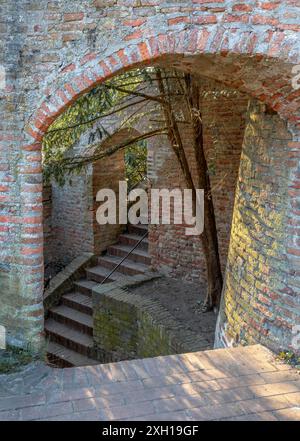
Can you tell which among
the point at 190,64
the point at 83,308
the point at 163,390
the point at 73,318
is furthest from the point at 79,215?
the point at 163,390

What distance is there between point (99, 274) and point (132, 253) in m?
0.80

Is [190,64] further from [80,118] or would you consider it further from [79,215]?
[79,215]

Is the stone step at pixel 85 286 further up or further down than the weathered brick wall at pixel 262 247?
further down

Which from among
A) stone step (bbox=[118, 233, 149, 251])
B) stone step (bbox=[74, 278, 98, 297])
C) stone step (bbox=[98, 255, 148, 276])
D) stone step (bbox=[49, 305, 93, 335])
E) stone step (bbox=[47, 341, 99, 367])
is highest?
stone step (bbox=[118, 233, 149, 251])

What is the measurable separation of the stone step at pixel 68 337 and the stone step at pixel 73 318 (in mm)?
Answer: 76

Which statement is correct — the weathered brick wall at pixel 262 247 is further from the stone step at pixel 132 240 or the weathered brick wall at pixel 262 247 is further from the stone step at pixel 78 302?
the stone step at pixel 132 240

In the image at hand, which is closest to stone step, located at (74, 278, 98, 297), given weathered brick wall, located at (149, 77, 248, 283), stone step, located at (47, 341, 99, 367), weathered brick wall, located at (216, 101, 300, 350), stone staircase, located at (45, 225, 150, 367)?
stone staircase, located at (45, 225, 150, 367)

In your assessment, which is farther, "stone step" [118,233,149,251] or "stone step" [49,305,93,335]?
Answer: "stone step" [118,233,149,251]

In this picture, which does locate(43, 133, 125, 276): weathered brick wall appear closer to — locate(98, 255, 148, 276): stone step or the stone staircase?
locate(98, 255, 148, 276): stone step

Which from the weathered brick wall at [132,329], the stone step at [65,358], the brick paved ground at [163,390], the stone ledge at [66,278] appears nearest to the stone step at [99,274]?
the stone ledge at [66,278]

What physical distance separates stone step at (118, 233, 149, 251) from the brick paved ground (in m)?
6.08

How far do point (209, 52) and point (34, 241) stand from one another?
2.07m

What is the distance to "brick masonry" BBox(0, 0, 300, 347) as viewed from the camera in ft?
12.5

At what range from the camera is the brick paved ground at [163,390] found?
3432 mm
